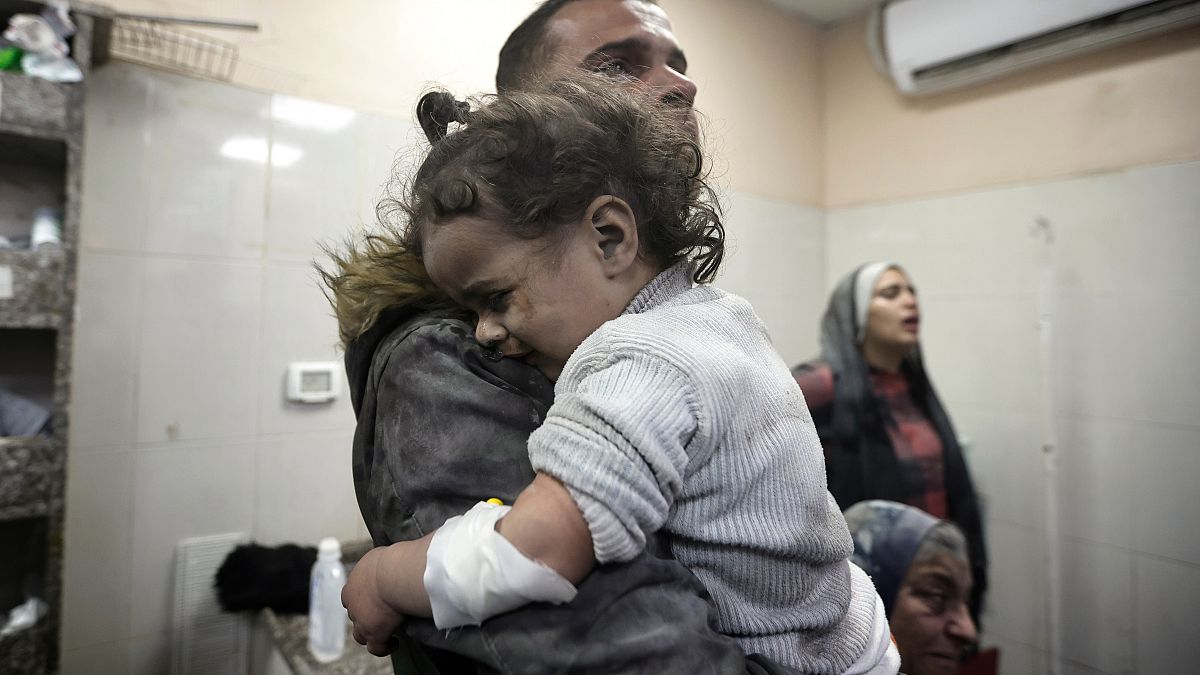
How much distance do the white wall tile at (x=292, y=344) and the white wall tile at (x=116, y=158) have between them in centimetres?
29

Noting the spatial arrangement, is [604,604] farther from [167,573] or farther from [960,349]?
[960,349]

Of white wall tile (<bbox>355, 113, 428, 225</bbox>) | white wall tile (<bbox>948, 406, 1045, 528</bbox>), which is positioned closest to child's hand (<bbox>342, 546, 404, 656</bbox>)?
white wall tile (<bbox>355, 113, 428, 225</bbox>)

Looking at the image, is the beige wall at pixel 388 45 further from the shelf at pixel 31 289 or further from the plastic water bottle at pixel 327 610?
the plastic water bottle at pixel 327 610

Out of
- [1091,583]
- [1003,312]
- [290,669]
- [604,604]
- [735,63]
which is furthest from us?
[735,63]

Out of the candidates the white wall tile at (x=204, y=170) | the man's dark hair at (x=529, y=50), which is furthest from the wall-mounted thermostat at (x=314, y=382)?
the man's dark hair at (x=529, y=50)

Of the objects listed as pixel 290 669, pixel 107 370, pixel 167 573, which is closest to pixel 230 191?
pixel 107 370

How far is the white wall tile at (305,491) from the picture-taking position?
155cm

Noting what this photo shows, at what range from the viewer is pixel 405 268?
69cm

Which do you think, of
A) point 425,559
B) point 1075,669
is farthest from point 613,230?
point 1075,669

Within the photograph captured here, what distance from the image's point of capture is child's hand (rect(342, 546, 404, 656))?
0.51 meters

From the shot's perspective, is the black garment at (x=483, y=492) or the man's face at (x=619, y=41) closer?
the black garment at (x=483, y=492)

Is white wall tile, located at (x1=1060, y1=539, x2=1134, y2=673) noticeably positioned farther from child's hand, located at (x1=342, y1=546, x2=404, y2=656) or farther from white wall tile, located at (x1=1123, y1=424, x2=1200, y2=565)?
child's hand, located at (x1=342, y1=546, x2=404, y2=656)

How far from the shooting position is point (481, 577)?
439 mm

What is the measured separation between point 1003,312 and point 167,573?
264 cm
